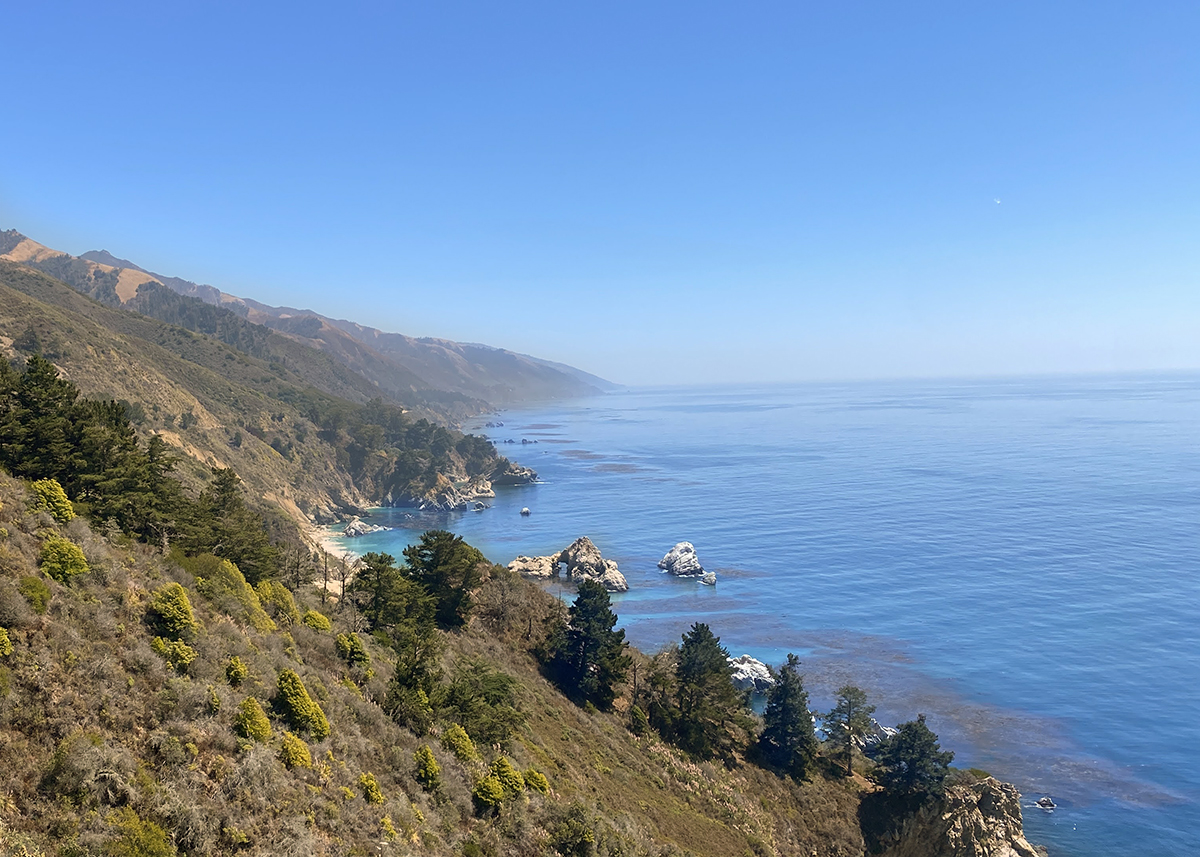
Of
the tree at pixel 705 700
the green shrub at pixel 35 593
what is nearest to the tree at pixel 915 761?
the tree at pixel 705 700

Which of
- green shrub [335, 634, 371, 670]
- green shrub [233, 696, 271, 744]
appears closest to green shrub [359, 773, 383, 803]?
green shrub [233, 696, 271, 744]

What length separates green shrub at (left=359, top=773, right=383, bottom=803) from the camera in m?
21.6

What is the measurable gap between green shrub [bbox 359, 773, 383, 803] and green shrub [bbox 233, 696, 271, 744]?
11.8 ft

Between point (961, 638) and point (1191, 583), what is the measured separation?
3611 cm

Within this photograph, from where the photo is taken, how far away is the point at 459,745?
2883 cm

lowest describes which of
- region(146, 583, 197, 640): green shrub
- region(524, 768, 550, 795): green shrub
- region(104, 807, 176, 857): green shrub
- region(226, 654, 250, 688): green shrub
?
region(524, 768, 550, 795): green shrub

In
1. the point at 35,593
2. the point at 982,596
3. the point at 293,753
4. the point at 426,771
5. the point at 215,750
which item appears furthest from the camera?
the point at 982,596

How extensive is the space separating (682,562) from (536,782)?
74.5 m

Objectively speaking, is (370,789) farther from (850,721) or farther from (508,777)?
(850,721)

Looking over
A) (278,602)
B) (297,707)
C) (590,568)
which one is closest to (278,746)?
(297,707)

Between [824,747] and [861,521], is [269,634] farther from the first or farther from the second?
[861,521]

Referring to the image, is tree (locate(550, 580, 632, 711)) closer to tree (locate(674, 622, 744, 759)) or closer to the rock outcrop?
tree (locate(674, 622, 744, 759))

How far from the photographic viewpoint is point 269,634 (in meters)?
28.3

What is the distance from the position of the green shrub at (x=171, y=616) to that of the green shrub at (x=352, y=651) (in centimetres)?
913
